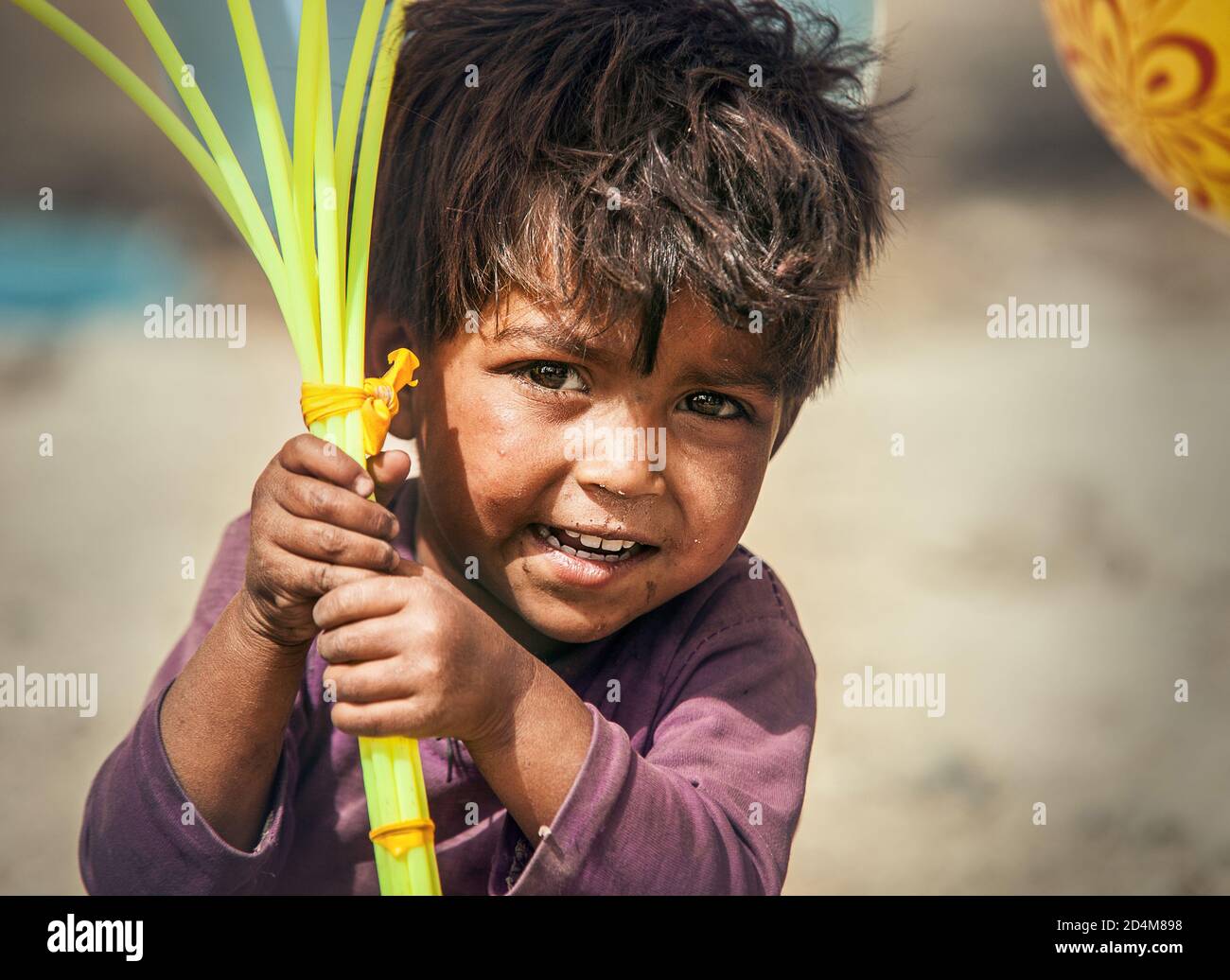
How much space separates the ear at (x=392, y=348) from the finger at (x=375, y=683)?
0.80ft

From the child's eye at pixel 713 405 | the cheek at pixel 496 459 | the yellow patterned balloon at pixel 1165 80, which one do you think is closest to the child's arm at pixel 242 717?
the cheek at pixel 496 459

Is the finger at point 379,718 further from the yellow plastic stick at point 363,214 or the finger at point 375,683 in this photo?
the yellow plastic stick at point 363,214

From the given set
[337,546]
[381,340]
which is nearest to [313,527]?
[337,546]

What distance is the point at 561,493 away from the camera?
0.77m

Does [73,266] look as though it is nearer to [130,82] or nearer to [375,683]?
[130,82]

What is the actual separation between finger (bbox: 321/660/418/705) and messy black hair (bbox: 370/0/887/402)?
23cm

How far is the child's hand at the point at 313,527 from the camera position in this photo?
664mm
